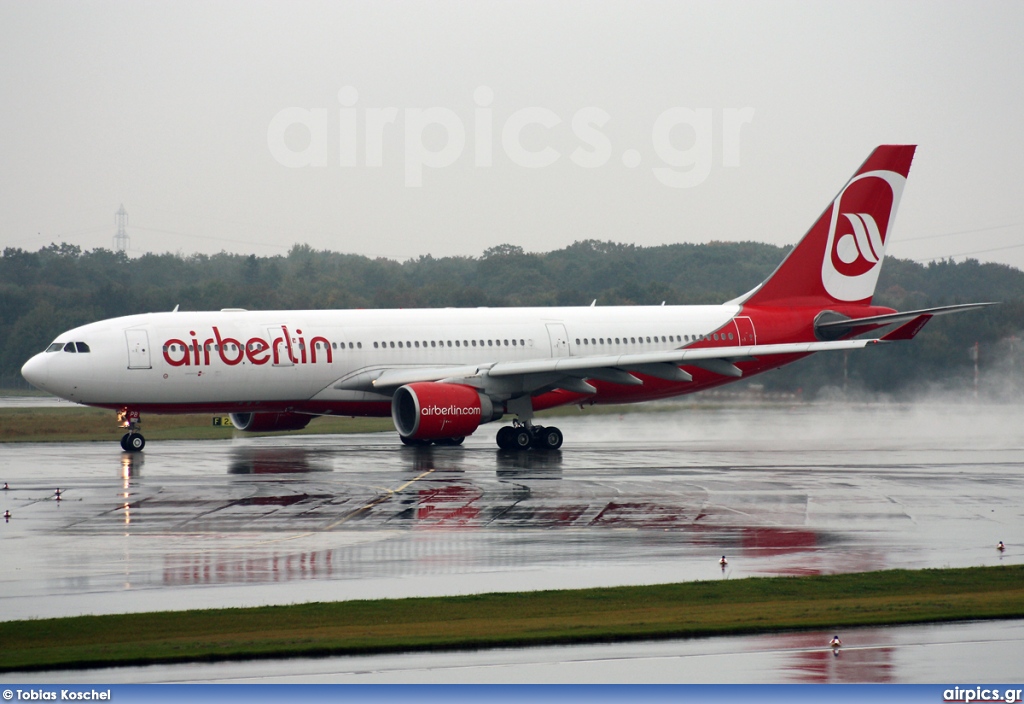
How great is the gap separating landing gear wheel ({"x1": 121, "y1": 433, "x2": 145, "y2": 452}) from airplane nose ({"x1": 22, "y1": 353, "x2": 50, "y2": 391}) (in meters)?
2.47

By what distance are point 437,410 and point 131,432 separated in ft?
28.3

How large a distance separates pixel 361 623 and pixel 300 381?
20.6m

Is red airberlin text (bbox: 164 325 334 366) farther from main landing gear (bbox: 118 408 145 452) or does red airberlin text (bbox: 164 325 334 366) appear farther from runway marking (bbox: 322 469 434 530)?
runway marking (bbox: 322 469 434 530)

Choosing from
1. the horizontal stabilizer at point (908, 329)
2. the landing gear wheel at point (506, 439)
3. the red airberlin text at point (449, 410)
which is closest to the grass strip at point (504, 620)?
the red airberlin text at point (449, 410)

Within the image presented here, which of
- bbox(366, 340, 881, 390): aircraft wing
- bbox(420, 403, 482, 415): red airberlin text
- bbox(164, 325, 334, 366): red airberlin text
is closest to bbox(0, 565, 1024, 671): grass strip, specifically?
bbox(420, 403, 482, 415): red airberlin text

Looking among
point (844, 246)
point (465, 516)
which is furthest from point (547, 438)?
point (465, 516)

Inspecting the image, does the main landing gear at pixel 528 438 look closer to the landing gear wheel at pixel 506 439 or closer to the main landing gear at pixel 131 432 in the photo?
the landing gear wheel at pixel 506 439

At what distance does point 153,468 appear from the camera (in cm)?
2845

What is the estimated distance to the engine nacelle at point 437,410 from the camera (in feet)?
98.8

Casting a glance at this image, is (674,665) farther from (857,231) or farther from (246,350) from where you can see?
(857,231)

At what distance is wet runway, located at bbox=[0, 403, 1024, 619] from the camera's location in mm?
15125

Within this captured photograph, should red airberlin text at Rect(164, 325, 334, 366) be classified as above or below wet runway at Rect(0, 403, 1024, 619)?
above

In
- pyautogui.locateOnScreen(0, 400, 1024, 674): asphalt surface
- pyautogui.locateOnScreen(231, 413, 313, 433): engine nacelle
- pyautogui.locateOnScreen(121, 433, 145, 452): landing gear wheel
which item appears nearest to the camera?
pyautogui.locateOnScreen(0, 400, 1024, 674): asphalt surface

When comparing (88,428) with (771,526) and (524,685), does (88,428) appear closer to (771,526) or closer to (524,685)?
(771,526)
